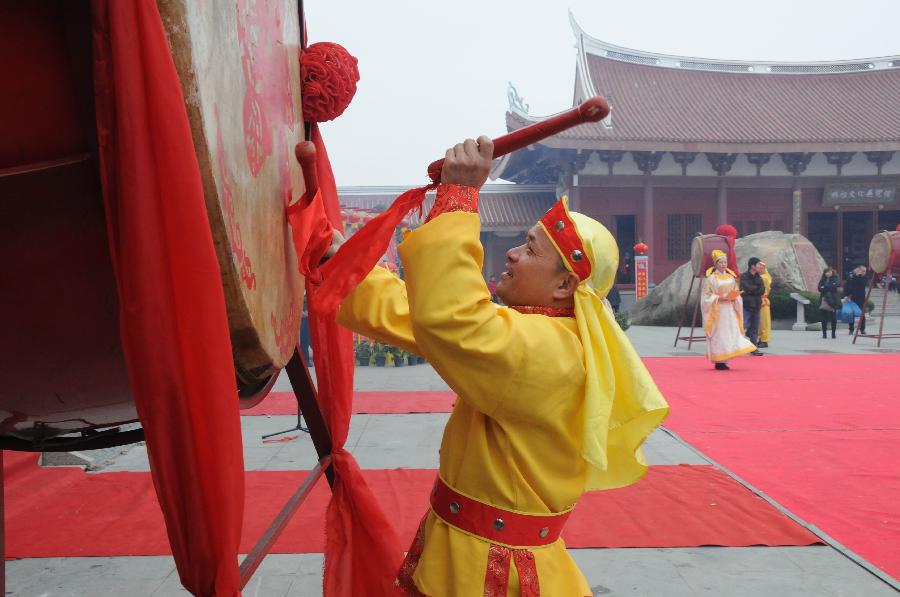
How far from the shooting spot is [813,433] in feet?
15.6

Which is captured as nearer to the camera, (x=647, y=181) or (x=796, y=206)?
(x=647, y=181)

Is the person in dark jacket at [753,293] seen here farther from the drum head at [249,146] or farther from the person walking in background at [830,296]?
the drum head at [249,146]

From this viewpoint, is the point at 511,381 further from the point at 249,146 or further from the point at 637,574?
the point at 637,574

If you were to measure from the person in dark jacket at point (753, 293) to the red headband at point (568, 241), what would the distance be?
925cm

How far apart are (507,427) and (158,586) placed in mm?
1738

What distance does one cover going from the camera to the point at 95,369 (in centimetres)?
101

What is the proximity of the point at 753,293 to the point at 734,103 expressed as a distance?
382 inches

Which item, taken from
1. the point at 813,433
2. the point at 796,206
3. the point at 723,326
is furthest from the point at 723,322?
the point at 796,206

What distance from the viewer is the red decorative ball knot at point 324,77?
1.50 meters

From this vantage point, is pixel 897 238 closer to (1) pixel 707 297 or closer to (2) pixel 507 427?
(1) pixel 707 297

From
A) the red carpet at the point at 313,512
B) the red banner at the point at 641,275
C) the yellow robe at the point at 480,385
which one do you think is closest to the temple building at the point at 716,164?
the red banner at the point at 641,275

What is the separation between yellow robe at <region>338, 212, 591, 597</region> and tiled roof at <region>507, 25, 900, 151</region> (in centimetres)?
1446

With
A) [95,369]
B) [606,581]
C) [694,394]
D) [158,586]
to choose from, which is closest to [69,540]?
[158,586]

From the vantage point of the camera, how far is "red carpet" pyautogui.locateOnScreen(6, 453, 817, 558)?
2.83 metres
